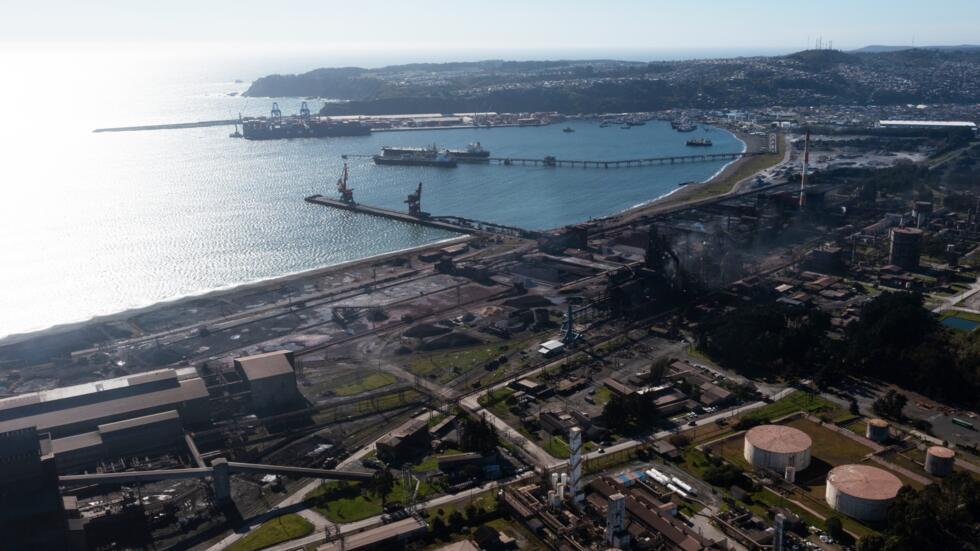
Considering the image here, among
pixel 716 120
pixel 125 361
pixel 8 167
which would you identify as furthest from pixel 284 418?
pixel 716 120

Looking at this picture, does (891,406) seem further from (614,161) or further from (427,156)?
(427,156)

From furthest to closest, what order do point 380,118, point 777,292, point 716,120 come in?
point 380,118, point 716,120, point 777,292

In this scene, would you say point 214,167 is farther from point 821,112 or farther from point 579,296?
point 821,112

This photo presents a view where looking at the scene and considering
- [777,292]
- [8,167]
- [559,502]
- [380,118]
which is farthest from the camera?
[380,118]

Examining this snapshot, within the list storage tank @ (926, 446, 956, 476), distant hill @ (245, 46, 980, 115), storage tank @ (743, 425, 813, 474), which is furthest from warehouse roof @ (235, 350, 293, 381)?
distant hill @ (245, 46, 980, 115)

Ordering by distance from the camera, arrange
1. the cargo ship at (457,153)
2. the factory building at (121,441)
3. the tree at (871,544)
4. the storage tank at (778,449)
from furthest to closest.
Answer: the cargo ship at (457,153) < the factory building at (121,441) < the storage tank at (778,449) < the tree at (871,544)

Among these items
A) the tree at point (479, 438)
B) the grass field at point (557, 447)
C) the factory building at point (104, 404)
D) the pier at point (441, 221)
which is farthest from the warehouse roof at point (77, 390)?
the pier at point (441, 221)

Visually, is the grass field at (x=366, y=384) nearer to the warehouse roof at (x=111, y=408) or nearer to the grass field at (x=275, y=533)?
the warehouse roof at (x=111, y=408)
